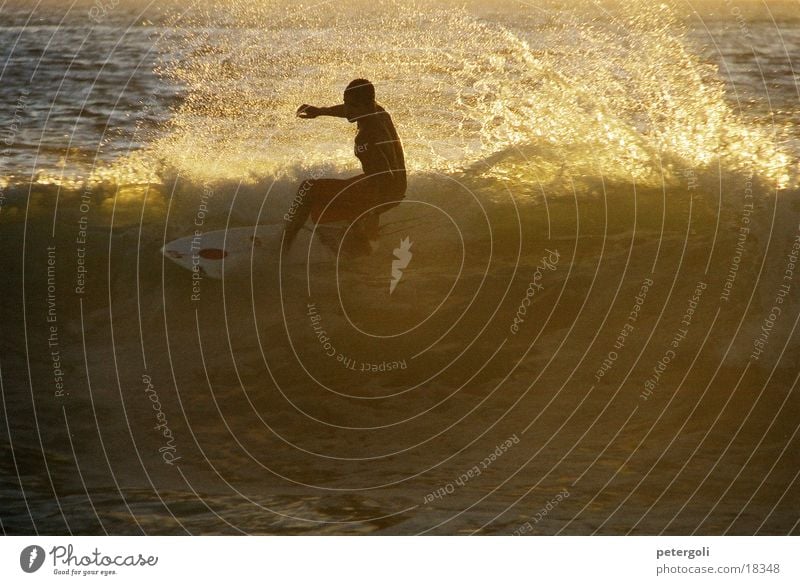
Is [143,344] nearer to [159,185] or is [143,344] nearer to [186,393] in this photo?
[186,393]

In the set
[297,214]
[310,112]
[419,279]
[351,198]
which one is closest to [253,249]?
[297,214]

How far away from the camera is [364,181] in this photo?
214 inches

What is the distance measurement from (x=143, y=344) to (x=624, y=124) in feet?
9.93

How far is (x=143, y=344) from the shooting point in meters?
5.49

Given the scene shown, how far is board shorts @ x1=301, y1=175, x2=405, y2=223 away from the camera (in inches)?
213

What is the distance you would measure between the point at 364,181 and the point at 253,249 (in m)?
0.73

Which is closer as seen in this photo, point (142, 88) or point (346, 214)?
point (346, 214)

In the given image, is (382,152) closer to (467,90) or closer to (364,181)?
(364,181)

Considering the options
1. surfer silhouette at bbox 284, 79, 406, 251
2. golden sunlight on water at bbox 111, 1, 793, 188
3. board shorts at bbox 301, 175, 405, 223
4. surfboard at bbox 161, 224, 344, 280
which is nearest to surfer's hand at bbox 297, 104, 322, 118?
surfer silhouette at bbox 284, 79, 406, 251

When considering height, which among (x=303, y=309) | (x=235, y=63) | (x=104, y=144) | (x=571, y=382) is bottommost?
(x=571, y=382)

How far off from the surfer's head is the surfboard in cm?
62

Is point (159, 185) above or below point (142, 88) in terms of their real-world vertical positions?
below

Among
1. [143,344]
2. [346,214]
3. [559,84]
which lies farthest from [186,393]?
[559,84]

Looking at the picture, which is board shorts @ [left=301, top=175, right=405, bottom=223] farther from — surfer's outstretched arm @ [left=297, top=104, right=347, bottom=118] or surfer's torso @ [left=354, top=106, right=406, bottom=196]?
surfer's outstretched arm @ [left=297, top=104, right=347, bottom=118]
